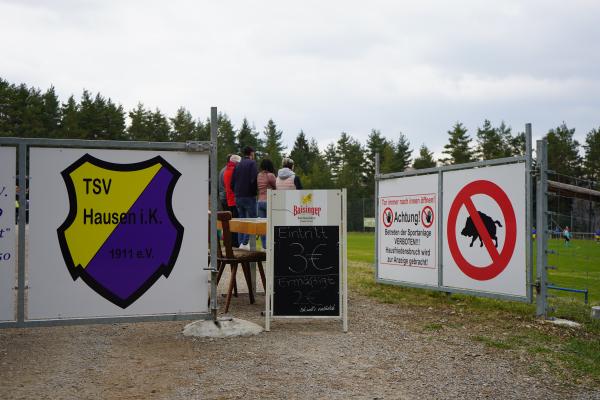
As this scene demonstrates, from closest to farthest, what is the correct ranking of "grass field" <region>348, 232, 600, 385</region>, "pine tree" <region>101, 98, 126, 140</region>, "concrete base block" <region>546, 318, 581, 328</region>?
"grass field" <region>348, 232, 600, 385</region>, "concrete base block" <region>546, 318, 581, 328</region>, "pine tree" <region>101, 98, 126, 140</region>

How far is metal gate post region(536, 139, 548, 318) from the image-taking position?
23.7 feet

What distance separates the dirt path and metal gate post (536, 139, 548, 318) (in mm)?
1376

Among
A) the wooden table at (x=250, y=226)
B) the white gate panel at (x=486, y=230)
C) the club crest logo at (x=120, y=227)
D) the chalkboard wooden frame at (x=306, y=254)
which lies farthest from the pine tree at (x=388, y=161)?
the club crest logo at (x=120, y=227)

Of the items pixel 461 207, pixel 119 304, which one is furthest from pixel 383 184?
pixel 119 304

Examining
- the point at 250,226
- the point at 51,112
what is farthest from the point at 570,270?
the point at 51,112

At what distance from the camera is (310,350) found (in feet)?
18.4

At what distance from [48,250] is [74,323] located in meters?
0.73

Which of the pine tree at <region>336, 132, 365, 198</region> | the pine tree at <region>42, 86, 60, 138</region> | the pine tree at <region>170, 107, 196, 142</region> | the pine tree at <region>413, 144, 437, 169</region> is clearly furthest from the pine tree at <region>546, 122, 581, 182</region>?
the pine tree at <region>42, 86, 60, 138</region>

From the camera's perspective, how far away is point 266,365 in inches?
197

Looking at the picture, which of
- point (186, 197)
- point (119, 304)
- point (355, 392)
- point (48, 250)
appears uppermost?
point (186, 197)

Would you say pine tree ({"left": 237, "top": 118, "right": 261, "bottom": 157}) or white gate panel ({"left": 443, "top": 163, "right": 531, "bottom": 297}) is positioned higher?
pine tree ({"left": 237, "top": 118, "right": 261, "bottom": 157})

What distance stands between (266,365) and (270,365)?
0.03m

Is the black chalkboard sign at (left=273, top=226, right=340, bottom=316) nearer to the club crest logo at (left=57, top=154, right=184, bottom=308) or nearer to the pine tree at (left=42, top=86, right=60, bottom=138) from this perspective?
the club crest logo at (left=57, top=154, right=184, bottom=308)

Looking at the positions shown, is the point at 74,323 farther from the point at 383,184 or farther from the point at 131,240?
the point at 383,184
